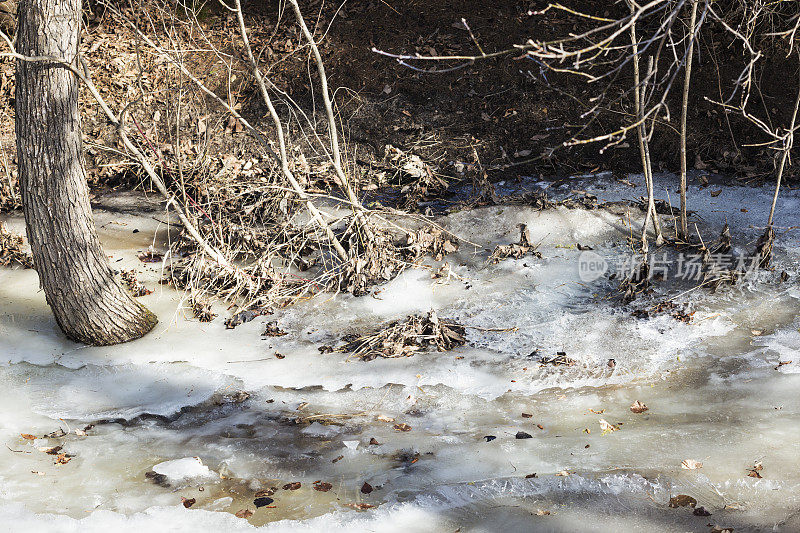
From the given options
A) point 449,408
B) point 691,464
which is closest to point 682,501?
point 691,464

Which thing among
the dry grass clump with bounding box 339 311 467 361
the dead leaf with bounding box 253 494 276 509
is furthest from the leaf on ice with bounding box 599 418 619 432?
the dead leaf with bounding box 253 494 276 509

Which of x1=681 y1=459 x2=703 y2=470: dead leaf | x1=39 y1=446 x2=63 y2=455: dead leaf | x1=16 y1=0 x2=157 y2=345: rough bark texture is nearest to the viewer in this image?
x1=681 y1=459 x2=703 y2=470: dead leaf

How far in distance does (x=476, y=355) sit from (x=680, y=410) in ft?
4.68

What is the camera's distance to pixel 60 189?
15.6 ft

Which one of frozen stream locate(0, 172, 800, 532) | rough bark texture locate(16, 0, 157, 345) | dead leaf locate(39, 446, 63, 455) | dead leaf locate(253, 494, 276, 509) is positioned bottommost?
dead leaf locate(39, 446, 63, 455)

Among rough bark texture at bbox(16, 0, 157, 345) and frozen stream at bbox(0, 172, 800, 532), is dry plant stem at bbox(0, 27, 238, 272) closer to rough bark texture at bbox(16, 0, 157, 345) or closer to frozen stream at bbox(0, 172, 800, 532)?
rough bark texture at bbox(16, 0, 157, 345)

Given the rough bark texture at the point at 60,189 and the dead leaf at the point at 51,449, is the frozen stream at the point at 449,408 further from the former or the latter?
the rough bark texture at the point at 60,189

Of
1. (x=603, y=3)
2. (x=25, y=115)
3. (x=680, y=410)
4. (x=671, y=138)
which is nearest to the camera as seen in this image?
(x=680, y=410)

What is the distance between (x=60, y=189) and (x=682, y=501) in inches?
178

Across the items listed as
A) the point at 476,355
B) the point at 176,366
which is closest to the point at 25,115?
the point at 176,366

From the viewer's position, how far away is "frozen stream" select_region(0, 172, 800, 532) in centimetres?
327

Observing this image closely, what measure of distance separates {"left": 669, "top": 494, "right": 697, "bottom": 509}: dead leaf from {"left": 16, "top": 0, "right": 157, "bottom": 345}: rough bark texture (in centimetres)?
412

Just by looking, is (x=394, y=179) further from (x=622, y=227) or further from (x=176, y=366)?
(x=176, y=366)

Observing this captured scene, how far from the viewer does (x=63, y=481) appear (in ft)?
11.6
